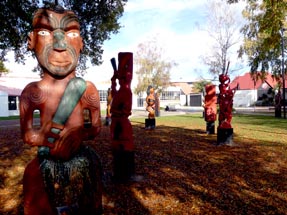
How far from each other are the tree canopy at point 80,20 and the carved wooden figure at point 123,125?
4.97 meters

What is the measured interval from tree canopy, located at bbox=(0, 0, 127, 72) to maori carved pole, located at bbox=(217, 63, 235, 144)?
18.1 feet

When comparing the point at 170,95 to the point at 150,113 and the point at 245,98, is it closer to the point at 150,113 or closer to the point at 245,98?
the point at 245,98

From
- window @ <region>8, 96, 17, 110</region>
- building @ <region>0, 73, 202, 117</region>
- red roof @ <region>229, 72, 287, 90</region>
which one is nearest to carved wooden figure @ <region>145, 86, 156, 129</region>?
building @ <region>0, 73, 202, 117</region>

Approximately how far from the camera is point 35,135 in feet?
8.62

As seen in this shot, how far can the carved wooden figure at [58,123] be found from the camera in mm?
2664

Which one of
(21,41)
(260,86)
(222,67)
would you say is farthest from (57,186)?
(260,86)

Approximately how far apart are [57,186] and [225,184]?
383 cm

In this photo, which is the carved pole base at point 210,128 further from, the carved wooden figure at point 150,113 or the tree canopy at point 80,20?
the tree canopy at point 80,20

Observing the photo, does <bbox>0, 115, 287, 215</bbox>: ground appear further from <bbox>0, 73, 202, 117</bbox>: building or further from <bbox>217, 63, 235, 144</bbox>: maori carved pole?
<bbox>0, 73, 202, 117</bbox>: building

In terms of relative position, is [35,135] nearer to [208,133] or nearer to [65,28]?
[65,28]

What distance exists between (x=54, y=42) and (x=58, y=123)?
82 centimetres

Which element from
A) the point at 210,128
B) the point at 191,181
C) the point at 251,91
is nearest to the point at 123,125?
the point at 191,181

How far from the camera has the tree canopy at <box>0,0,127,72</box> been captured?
384 inches

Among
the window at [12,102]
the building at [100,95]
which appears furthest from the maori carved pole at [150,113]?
the window at [12,102]
